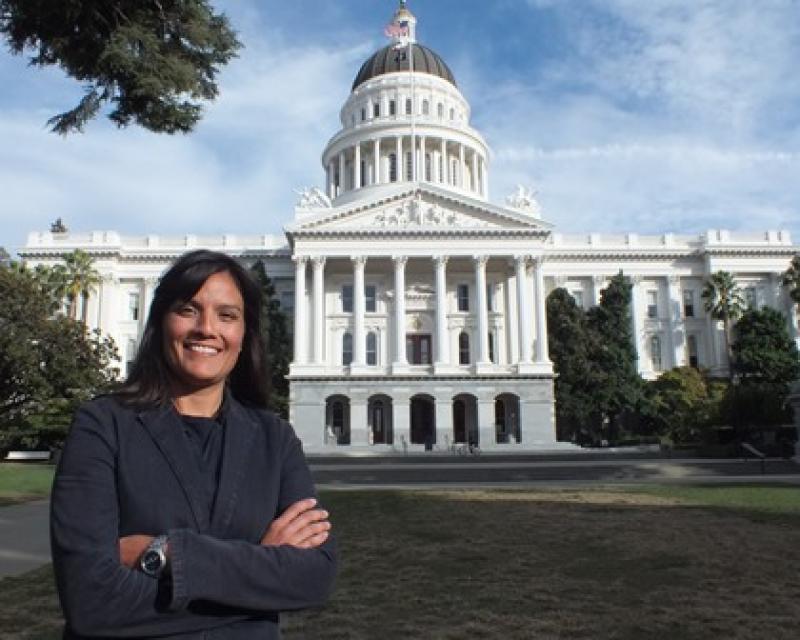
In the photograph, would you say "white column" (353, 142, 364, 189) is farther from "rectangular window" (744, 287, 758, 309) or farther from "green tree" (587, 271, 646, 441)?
"rectangular window" (744, 287, 758, 309)

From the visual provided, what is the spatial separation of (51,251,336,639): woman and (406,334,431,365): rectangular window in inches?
2150

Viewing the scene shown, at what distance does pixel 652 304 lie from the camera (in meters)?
67.7

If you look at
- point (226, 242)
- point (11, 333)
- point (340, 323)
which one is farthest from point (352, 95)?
point (11, 333)

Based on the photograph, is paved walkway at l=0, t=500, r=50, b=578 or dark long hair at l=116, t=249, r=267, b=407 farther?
paved walkway at l=0, t=500, r=50, b=578

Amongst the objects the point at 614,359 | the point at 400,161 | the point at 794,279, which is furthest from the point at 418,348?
the point at 794,279

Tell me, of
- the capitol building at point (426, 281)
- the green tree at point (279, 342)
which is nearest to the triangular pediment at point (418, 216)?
the capitol building at point (426, 281)

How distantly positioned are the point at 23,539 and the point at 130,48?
842cm

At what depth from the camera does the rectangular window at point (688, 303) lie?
6738 centimetres

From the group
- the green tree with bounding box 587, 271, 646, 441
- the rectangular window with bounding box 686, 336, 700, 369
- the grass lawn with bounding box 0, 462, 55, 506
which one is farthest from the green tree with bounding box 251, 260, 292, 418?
the rectangular window with bounding box 686, 336, 700, 369

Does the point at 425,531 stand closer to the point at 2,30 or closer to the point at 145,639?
the point at 2,30

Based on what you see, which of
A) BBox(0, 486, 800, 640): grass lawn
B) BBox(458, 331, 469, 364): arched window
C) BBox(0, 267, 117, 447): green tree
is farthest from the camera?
BBox(458, 331, 469, 364): arched window

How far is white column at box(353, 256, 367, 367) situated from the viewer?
179 ft

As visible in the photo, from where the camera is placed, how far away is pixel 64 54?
7.81 metres

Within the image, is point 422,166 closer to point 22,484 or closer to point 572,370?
point 572,370
